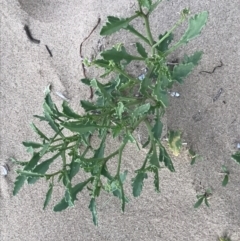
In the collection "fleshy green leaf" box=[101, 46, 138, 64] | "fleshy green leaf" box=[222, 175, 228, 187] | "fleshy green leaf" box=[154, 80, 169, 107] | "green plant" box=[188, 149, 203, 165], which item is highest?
"fleshy green leaf" box=[101, 46, 138, 64]

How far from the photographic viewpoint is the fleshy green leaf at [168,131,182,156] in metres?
2.20

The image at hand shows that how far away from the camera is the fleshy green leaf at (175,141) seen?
86.5 inches

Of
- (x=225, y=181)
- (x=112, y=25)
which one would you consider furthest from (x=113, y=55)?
(x=225, y=181)

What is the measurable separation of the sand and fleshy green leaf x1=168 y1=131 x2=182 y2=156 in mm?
41

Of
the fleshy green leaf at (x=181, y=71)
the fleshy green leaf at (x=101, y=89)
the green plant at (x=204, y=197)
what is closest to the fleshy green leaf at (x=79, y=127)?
the fleshy green leaf at (x=101, y=89)

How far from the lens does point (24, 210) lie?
2461 mm

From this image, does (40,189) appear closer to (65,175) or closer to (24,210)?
(24,210)

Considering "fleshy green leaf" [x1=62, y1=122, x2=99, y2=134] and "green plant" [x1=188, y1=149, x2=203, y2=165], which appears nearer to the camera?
"fleshy green leaf" [x1=62, y1=122, x2=99, y2=134]

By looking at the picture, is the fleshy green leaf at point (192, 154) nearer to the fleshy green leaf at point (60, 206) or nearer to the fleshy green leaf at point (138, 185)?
the fleshy green leaf at point (138, 185)

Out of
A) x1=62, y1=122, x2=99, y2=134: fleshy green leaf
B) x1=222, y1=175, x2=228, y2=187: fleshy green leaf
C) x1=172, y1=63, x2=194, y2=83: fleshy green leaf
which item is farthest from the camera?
x1=222, y1=175, x2=228, y2=187: fleshy green leaf

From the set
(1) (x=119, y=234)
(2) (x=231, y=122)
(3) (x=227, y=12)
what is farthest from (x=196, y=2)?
(1) (x=119, y=234)

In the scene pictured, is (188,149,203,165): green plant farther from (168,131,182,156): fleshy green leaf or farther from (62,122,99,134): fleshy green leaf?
(62,122,99,134): fleshy green leaf

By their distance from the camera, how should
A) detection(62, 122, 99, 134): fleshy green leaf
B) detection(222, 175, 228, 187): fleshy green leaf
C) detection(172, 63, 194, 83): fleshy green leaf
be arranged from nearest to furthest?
1. detection(62, 122, 99, 134): fleshy green leaf
2. detection(172, 63, 194, 83): fleshy green leaf
3. detection(222, 175, 228, 187): fleshy green leaf

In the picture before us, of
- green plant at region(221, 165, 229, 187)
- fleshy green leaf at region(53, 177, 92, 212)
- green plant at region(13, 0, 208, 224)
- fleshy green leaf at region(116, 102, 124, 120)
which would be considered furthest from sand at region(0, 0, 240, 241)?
fleshy green leaf at region(116, 102, 124, 120)
